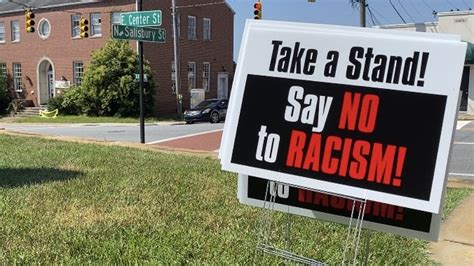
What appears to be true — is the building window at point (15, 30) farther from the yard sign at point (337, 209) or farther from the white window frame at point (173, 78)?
the yard sign at point (337, 209)

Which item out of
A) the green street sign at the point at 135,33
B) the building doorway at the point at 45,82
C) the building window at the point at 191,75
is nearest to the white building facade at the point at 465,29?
the building window at the point at 191,75

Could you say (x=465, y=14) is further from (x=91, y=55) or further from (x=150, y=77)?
(x=91, y=55)

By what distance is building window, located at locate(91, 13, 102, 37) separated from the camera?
34531mm

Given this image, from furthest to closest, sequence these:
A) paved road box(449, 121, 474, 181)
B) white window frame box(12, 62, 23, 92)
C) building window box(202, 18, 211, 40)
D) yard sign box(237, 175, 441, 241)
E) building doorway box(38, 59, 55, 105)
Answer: white window frame box(12, 62, 23, 92) < building doorway box(38, 59, 55, 105) < building window box(202, 18, 211, 40) < paved road box(449, 121, 474, 181) < yard sign box(237, 175, 441, 241)

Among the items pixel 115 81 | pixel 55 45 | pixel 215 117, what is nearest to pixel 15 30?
pixel 55 45

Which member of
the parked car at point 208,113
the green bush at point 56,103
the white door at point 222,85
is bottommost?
the green bush at point 56,103

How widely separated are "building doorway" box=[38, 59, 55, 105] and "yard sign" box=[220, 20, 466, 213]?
37.8 meters

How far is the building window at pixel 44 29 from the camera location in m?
37.6

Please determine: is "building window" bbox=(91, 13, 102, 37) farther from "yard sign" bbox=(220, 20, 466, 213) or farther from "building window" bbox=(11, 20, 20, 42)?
"yard sign" bbox=(220, 20, 466, 213)

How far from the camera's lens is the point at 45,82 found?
3900 centimetres

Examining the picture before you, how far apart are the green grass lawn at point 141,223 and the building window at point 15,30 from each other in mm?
34991

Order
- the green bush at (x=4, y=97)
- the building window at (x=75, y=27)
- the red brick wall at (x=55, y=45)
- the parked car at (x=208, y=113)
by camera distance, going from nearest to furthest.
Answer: the parked car at (x=208, y=113) → the red brick wall at (x=55, y=45) → the building window at (x=75, y=27) → the green bush at (x=4, y=97)

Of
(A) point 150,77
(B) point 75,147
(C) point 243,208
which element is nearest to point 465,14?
(A) point 150,77

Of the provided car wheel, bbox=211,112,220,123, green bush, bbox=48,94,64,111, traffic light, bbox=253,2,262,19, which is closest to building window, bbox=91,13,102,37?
green bush, bbox=48,94,64,111
